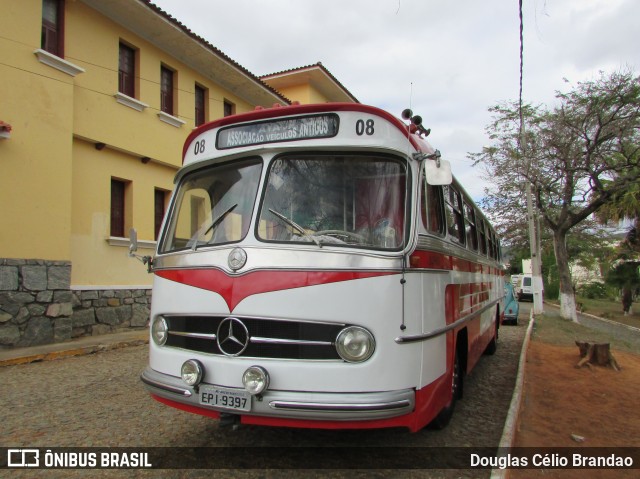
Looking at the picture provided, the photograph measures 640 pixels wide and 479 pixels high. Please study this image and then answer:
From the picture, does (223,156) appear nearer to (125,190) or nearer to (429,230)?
(429,230)

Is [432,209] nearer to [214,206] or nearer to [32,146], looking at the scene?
[214,206]

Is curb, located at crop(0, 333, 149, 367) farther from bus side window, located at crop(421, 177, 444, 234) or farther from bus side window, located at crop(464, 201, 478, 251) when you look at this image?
bus side window, located at crop(421, 177, 444, 234)

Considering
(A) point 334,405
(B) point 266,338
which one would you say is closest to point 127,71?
(B) point 266,338

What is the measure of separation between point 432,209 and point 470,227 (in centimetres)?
279

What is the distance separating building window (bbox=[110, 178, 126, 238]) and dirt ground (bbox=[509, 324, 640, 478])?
30.7 feet

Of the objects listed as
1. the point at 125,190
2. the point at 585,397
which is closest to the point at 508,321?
the point at 585,397

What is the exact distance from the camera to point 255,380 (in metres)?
3.30

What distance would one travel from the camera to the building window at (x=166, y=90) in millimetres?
13193

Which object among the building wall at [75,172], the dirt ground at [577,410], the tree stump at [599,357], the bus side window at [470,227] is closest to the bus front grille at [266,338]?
the dirt ground at [577,410]

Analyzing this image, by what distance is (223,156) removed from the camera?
13.3 ft

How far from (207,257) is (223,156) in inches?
34.6

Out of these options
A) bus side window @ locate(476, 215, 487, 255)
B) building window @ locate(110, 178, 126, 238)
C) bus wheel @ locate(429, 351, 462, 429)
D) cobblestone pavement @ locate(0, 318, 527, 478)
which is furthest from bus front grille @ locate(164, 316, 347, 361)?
building window @ locate(110, 178, 126, 238)

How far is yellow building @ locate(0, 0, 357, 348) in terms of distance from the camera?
895 centimetres

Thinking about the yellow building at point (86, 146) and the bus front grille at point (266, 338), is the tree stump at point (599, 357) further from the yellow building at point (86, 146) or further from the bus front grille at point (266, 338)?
the yellow building at point (86, 146)
